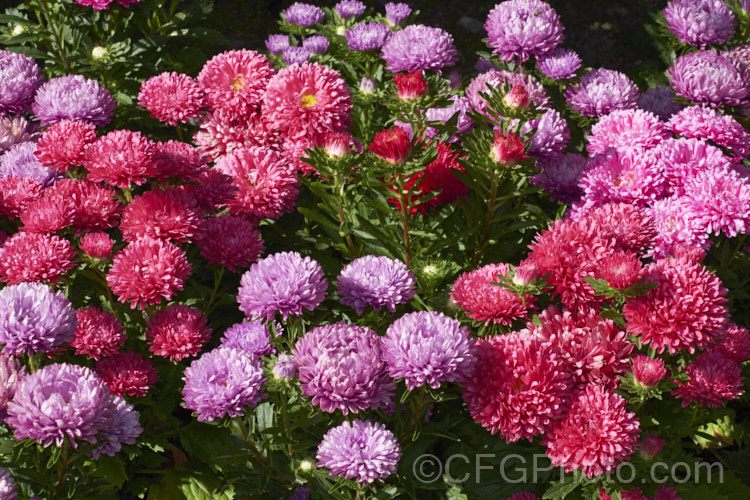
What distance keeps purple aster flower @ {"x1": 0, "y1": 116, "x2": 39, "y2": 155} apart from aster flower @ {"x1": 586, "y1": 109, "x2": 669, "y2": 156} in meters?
2.18

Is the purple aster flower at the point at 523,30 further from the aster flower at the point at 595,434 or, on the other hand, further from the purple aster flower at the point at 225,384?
the purple aster flower at the point at 225,384

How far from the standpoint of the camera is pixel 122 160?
2.08 meters

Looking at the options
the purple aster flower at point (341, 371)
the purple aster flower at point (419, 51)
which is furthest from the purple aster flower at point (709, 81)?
the purple aster flower at point (341, 371)

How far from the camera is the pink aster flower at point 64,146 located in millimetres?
2275

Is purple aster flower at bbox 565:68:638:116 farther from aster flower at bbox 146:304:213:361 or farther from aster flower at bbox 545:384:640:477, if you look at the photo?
aster flower at bbox 146:304:213:361

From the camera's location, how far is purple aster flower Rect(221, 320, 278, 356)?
1.85 m

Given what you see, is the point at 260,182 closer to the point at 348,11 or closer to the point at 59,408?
the point at 59,408

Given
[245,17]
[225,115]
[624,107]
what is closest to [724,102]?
[624,107]

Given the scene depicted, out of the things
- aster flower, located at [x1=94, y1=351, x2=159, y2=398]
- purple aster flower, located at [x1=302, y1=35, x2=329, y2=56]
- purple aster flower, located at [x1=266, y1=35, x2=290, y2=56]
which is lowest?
aster flower, located at [x1=94, y1=351, x2=159, y2=398]

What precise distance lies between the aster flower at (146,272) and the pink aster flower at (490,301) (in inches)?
31.2

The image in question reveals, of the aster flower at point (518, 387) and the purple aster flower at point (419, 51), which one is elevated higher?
the purple aster flower at point (419, 51)

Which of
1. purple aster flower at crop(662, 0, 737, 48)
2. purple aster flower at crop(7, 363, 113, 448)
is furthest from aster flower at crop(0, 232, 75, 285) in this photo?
purple aster flower at crop(662, 0, 737, 48)

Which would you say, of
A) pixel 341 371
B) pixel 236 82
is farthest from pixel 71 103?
pixel 341 371

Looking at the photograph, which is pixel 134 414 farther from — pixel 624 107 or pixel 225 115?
pixel 624 107
